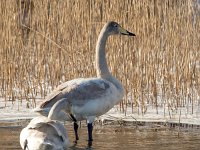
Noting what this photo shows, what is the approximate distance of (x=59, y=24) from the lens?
1063 cm

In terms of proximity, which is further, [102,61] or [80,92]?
[102,61]

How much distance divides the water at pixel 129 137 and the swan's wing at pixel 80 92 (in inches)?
18.7

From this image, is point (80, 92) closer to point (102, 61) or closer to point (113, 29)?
point (102, 61)

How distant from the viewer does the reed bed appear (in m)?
9.86

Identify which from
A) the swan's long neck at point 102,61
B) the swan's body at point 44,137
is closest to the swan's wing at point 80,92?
the swan's long neck at point 102,61

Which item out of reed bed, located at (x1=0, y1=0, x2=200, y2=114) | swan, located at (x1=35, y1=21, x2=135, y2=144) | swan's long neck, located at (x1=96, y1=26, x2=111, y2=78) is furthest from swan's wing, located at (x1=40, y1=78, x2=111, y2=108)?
reed bed, located at (x1=0, y1=0, x2=200, y2=114)

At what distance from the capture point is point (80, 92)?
796 centimetres

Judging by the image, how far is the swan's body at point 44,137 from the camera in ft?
21.9

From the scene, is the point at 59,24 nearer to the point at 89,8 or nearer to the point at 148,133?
the point at 89,8

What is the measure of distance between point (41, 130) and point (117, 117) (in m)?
2.44

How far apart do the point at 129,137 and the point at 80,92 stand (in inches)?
29.5

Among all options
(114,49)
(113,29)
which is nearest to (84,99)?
(113,29)

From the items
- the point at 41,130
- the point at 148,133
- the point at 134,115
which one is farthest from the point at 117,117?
the point at 41,130

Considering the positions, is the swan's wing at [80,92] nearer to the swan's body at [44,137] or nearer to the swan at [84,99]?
the swan at [84,99]
